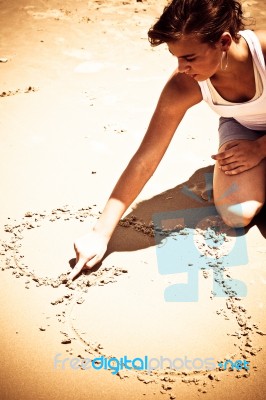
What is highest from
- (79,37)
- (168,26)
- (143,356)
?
(168,26)

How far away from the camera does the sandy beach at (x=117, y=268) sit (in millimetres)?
1490

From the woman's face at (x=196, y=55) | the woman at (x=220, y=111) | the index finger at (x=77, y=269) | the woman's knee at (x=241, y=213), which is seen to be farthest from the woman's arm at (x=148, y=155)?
the woman's knee at (x=241, y=213)

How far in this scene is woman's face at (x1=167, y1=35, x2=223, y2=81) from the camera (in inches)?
63.6

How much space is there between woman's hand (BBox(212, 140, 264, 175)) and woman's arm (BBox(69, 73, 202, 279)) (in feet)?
1.15

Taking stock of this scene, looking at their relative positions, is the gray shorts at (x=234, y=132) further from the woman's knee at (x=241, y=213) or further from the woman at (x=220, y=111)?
the woman's knee at (x=241, y=213)

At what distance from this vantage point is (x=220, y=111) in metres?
2.10

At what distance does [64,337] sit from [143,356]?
0.36 meters

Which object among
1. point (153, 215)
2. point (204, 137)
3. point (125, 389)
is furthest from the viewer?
point (204, 137)

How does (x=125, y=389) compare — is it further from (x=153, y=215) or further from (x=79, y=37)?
(x=79, y=37)

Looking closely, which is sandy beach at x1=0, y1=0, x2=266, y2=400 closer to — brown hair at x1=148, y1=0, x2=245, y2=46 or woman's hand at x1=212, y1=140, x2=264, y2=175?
woman's hand at x1=212, y1=140, x2=264, y2=175

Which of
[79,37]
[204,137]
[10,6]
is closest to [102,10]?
[79,37]

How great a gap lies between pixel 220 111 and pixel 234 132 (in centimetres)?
19

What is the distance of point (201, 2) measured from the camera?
1581mm

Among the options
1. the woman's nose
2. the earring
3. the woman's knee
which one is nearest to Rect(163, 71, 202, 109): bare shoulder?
the earring
